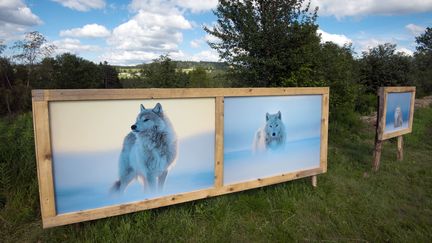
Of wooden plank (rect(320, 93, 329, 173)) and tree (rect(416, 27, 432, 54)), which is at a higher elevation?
tree (rect(416, 27, 432, 54))

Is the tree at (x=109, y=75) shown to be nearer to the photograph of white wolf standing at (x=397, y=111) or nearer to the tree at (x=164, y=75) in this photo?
the tree at (x=164, y=75)

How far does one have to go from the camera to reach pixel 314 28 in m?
9.64

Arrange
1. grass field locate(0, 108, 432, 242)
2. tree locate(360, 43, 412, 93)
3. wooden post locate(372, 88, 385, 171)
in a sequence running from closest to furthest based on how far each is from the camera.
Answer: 1. grass field locate(0, 108, 432, 242)
2. wooden post locate(372, 88, 385, 171)
3. tree locate(360, 43, 412, 93)

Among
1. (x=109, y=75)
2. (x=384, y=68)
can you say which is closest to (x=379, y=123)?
(x=384, y=68)

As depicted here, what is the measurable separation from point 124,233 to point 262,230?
152 centimetres

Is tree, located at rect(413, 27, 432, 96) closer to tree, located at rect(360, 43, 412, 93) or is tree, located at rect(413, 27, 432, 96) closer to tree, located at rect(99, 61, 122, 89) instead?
tree, located at rect(360, 43, 412, 93)

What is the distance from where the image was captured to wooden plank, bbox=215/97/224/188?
367 centimetres

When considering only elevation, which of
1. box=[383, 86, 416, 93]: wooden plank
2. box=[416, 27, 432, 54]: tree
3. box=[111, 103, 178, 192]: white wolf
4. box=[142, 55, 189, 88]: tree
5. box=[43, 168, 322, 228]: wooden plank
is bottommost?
box=[43, 168, 322, 228]: wooden plank

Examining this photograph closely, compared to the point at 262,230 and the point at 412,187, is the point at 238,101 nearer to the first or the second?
the point at 262,230

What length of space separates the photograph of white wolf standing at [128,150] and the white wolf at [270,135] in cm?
74

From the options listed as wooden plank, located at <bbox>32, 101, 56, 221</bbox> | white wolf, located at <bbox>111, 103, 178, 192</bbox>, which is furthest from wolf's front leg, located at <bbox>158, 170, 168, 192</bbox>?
wooden plank, located at <bbox>32, 101, 56, 221</bbox>

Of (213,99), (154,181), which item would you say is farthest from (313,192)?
(154,181)

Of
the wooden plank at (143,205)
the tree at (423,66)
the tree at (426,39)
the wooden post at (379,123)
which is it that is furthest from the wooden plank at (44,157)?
the tree at (426,39)

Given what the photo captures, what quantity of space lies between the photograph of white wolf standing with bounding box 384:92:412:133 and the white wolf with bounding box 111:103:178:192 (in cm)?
476
